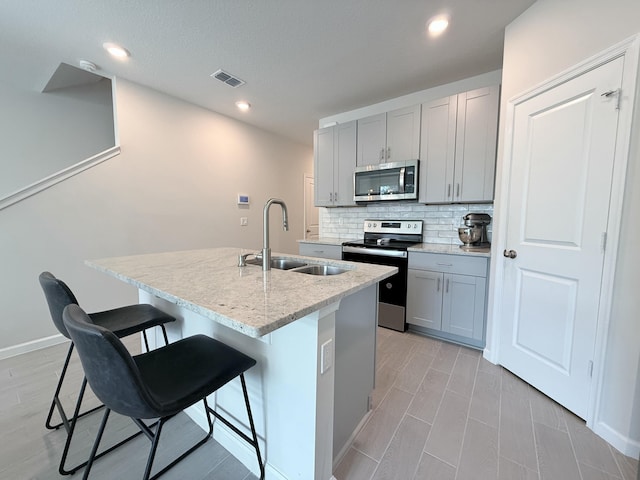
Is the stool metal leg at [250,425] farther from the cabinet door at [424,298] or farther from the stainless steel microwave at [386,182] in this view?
the stainless steel microwave at [386,182]

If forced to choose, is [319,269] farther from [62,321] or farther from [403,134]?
[403,134]

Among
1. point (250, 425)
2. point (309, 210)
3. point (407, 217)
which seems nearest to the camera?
point (250, 425)

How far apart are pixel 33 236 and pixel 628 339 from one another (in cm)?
430

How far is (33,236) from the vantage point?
2354mm

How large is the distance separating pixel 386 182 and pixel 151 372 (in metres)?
2.70

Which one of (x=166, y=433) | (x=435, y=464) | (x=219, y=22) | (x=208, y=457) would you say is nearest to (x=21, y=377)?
(x=166, y=433)

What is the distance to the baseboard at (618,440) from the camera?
1.29 meters

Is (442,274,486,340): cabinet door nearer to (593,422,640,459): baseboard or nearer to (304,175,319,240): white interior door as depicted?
(593,422,640,459): baseboard

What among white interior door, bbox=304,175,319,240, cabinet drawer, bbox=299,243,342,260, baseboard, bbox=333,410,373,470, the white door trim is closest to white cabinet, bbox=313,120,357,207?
cabinet drawer, bbox=299,243,342,260

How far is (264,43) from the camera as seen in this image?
216 cm

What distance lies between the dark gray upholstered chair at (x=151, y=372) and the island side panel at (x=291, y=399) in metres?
0.08

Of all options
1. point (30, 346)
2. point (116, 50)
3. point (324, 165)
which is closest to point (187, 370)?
point (30, 346)

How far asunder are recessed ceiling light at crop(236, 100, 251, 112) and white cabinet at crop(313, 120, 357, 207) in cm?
95

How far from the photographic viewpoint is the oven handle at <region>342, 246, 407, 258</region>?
264 cm
